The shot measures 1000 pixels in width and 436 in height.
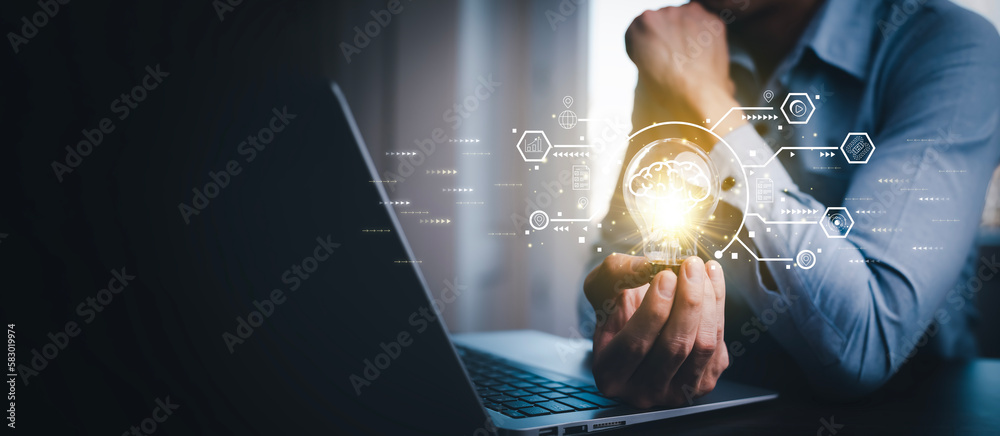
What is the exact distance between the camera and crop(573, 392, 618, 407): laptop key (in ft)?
1.60

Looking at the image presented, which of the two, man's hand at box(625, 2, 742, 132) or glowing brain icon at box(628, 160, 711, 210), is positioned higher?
man's hand at box(625, 2, 742, 132)

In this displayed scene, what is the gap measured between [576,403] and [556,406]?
2cm

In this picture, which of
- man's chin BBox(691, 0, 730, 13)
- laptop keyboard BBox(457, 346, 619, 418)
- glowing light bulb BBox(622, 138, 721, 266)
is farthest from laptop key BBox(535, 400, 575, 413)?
man's chin BBox(691, 0, 730, 13)

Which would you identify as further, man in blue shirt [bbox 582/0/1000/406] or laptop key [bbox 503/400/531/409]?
man in blue shirt [bbox 582/0/1000/406]

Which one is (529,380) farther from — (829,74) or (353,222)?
(829,74)

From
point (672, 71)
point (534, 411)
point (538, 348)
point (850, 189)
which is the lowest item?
point (538, 348)

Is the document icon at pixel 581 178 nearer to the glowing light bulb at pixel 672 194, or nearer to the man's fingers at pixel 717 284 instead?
the glowing light bulb at pixel 672 194

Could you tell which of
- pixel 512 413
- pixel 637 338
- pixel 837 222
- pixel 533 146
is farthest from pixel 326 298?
pixel 837 222

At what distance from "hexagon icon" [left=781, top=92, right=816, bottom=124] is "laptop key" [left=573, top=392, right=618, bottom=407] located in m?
0.47

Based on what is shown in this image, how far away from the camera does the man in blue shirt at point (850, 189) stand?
2.12ft

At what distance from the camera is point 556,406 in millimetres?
475

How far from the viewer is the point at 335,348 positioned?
0.39m

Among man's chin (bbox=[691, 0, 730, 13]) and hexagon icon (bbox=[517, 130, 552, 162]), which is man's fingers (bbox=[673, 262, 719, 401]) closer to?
hexagon icon (bbox=[517, 130, 552, 162])

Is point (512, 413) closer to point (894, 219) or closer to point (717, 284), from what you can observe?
point (717, 284)
